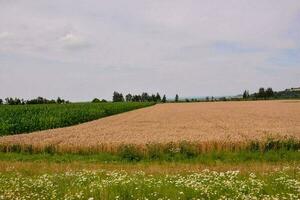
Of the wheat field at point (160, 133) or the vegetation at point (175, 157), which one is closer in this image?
the vegetation at point (175, 157)

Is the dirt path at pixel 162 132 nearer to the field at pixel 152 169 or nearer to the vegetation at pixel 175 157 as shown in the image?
the field at pixel 152 169

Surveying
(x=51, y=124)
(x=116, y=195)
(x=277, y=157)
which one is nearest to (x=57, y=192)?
(x=116, y=195)

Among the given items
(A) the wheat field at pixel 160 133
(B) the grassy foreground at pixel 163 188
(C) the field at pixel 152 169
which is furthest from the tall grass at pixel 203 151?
(B) the grassy foreground at pixel 163 188

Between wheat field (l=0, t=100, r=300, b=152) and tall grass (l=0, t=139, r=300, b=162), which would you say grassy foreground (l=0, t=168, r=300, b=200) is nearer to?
tall grass (l=0, t=139, r=300, b=162)

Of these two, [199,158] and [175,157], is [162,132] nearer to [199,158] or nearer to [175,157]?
[175,157]

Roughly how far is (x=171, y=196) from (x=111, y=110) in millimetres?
82318

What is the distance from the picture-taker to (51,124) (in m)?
51.5

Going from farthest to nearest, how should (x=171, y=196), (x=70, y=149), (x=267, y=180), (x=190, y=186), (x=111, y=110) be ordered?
1. (x=111, y=110)
2. (x=70, y=149)
3. (x=267, y=180)
4. (x=190, y=186)
5. (x=171, y=196)

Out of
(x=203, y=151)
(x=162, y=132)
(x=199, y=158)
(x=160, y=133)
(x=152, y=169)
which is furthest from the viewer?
(x=162, y=132)

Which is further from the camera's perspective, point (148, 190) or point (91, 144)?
point (91, 144)

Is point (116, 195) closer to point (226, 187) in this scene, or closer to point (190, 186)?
point (190, 186)

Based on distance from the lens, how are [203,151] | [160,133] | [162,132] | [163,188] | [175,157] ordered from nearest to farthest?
[163,188] < [175,157] < [203,151] < [160,133] < [162,132]

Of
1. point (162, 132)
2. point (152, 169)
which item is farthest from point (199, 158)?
point (162, 132)

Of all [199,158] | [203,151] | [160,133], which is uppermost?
[160,133]
